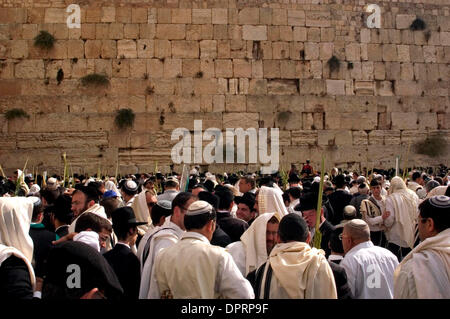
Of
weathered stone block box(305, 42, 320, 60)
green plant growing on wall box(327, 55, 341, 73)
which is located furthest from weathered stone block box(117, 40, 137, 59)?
green plant growing on wall box(327, 55, 341, 73)

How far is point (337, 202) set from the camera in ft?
25.1

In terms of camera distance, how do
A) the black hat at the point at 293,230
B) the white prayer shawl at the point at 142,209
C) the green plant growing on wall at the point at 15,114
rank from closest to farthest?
the black hat at the point at 293,230
the white prayer shawl at the point at 142,209
the green plant growing on wall at the point at 15,114

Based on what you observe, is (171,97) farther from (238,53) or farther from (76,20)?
(76,20)

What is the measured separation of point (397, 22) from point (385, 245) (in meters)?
13.5

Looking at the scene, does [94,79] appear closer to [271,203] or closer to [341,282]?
[271,203]

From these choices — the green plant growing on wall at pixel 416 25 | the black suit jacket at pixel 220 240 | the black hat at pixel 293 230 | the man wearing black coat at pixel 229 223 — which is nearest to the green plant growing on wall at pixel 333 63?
the green plant growing on wall at pixel 416 25

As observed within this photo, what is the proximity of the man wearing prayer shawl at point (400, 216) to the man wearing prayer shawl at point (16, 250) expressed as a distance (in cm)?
462

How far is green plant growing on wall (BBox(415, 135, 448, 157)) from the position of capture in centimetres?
1864

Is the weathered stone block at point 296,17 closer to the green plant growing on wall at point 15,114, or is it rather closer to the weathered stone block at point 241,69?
the weathered stone block at point 241,69

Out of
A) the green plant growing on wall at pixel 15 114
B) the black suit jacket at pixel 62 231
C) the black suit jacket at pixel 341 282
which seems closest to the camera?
the black suit jacket at pixel 341 282

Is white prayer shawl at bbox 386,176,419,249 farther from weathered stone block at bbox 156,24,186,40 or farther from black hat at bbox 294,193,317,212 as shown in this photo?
weathered stone block at bbox 156,24,186,40

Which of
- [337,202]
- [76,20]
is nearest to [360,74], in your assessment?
[76,20]

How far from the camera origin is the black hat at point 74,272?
9.20 feet

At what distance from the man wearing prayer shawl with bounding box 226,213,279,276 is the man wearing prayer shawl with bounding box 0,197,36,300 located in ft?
4.92
